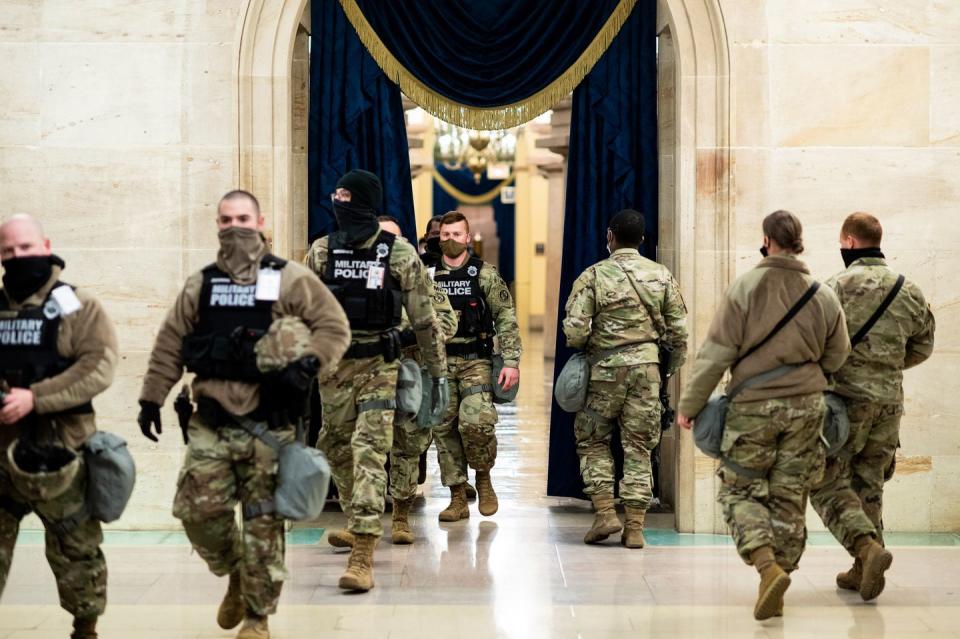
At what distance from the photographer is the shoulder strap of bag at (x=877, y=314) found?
600 centimetres

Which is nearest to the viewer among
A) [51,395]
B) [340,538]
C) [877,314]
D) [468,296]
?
[51,395]

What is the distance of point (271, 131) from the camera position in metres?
7.51

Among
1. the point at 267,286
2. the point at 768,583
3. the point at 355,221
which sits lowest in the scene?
the point at 768,583

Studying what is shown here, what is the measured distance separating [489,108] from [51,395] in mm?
4126

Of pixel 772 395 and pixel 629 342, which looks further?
pixel 629 342

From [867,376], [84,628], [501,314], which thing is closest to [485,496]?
[501,314]

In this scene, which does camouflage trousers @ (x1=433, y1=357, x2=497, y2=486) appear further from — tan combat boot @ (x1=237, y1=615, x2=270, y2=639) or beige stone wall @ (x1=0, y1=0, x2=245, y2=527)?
tan combat boot @ (x1=237, y1=615, x2=270, y2=639)

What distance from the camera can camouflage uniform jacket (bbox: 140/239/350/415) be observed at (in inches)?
195

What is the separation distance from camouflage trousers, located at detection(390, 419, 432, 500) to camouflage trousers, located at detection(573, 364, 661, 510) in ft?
3.07

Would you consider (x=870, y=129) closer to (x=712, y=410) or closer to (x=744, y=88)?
(x=744, y=88)

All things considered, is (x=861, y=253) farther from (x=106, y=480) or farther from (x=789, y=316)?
(x=106, y=480)

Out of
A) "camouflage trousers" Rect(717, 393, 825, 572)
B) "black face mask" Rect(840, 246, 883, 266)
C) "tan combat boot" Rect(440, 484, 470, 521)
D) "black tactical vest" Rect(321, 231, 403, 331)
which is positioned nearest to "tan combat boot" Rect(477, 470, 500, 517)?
"tan combat boot" Rect(440, 484, 470, 521)

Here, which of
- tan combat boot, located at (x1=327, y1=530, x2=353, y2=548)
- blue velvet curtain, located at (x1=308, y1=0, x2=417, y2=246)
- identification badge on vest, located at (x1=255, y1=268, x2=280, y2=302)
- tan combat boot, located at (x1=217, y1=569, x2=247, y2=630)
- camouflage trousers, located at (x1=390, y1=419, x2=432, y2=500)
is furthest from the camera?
blue velvet curtain, located at (x1=308, y1=0, x2=417, y2=246)

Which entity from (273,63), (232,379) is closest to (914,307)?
(232,379)
